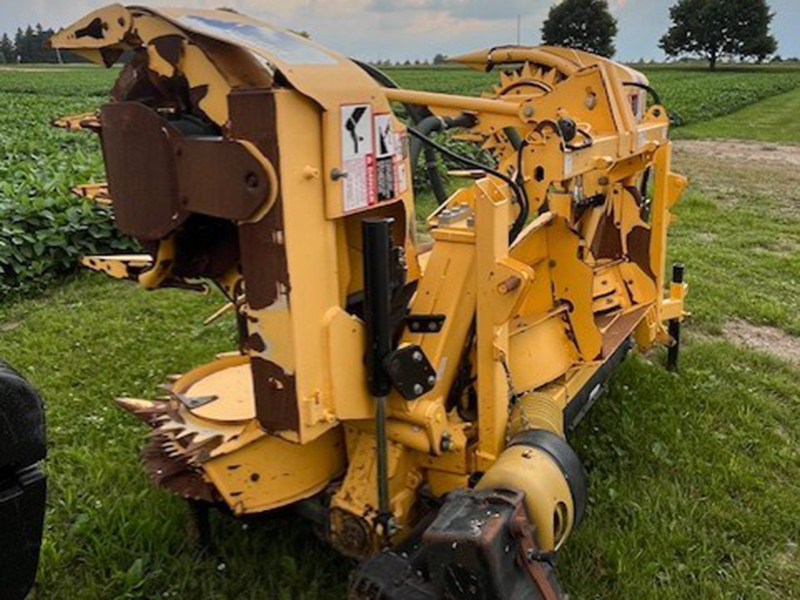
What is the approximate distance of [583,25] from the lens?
Answer: 207ft

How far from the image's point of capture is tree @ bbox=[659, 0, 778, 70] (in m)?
62.6

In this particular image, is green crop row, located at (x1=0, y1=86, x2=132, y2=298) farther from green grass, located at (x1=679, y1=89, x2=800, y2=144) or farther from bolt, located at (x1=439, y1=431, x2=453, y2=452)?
green grass, located at (x1=679, y1=89, x2=800, y2=144)

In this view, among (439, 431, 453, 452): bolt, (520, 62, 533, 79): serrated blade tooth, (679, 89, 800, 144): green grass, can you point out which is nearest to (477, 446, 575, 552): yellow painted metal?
(439, 431, 453, 452): bolt

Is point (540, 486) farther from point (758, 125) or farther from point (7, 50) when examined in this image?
point (7, 50)

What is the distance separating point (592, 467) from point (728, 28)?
69.2 metres

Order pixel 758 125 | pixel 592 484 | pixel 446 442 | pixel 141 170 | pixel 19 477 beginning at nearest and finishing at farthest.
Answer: pixel 19 477 < pixel 141 170 < pixel 446 442 < pixel 592 484 < pixel 758 125

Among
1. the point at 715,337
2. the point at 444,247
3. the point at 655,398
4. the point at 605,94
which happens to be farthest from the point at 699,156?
the point at 444,247

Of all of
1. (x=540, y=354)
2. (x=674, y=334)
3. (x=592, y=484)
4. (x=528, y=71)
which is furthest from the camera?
(x=674, y=334)

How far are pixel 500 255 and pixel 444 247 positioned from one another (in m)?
0.20

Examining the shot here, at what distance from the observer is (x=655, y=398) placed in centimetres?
420

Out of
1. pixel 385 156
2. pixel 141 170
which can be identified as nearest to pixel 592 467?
pixel 385 156

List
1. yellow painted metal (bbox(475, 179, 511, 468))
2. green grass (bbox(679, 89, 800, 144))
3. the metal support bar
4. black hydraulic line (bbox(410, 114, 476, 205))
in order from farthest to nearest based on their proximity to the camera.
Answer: green grass (bbox(679, 89, 800, 144)) → the metal support bar → black hydraulic line (bbox(410, 114, 476, 205)) → yellow painted metal (bbox(475, 179, 511, 468))

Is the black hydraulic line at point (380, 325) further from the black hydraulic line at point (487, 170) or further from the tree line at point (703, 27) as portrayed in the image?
the tree line at point (703, 27)

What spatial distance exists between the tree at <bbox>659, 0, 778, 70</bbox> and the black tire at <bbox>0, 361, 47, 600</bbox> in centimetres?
6808
